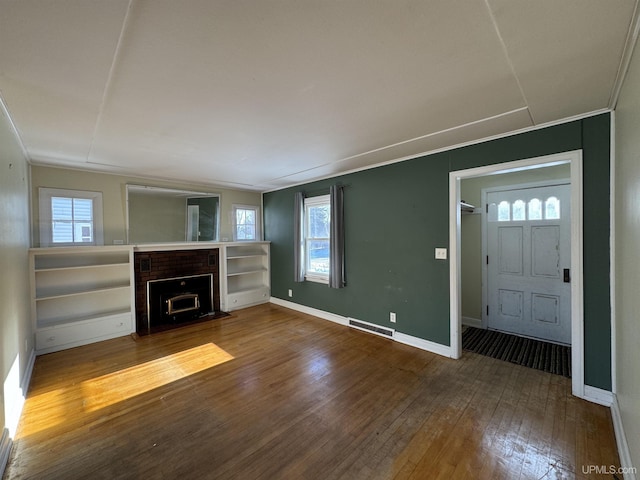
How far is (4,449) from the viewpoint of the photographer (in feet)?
5.37

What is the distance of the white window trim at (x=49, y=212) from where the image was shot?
134 inches

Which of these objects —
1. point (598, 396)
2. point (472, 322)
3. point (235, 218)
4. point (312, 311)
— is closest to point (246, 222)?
point (235, 218)

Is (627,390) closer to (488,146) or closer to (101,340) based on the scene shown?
(488,146)

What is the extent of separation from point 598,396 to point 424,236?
6.51 ft

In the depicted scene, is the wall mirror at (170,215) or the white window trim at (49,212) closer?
the white window trim at (49,212)

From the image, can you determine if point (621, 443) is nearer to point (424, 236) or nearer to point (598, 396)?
point (598, 396)

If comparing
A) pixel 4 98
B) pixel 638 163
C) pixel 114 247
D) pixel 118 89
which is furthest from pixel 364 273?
pixel 4 98

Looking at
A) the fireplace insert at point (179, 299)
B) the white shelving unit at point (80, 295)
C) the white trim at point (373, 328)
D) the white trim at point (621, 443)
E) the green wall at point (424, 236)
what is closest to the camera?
the white trim at point (621, 443)

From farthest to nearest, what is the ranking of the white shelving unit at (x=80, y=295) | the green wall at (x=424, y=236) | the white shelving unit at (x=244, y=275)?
the white shelving unit at (x=244, y=275)
the white shelving unit at (x=80, y=295)
the green wall at (x=424, y=236)

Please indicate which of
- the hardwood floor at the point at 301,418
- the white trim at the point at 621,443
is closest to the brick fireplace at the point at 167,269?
the hardwood floor at the point at 301,418

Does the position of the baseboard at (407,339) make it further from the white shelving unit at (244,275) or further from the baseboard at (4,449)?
the baseboard at (4,449)

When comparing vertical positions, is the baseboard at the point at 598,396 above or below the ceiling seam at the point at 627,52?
below

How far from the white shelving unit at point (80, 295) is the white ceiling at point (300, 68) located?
1.57 metres

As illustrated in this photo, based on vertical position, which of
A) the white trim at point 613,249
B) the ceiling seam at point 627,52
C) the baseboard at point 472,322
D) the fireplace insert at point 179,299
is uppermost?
the ceiling seam at point 627,52
